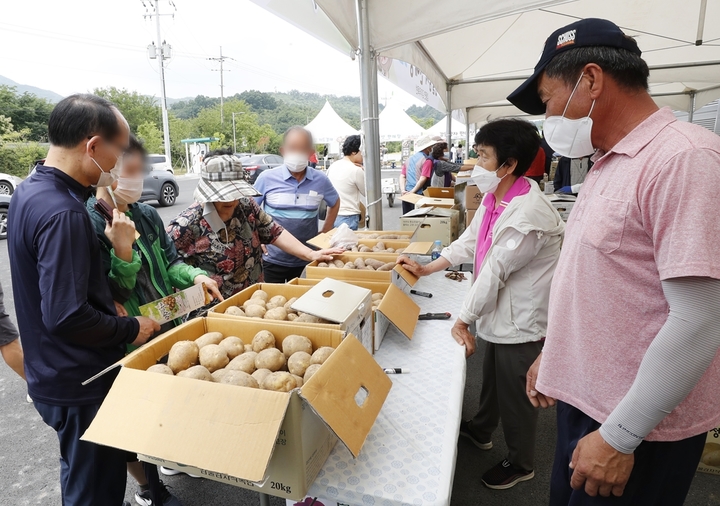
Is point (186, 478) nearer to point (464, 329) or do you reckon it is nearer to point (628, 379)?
point (464, 329)

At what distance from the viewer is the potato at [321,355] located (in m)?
1.35

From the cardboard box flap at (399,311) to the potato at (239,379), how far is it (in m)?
0.71

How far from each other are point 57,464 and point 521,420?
284cm

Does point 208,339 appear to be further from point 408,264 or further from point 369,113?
point 369,113

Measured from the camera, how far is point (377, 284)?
2109mm

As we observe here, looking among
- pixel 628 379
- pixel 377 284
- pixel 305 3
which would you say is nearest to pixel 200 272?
→ pixel 377 284

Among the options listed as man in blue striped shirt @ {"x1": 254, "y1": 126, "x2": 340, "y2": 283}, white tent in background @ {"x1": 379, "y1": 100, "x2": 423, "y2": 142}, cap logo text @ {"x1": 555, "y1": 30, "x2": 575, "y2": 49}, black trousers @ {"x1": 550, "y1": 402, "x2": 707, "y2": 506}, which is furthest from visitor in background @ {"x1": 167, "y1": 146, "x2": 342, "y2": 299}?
white tent in background @ {"x1": 379, "y1": 100, "x2": 423, "y2": 142}

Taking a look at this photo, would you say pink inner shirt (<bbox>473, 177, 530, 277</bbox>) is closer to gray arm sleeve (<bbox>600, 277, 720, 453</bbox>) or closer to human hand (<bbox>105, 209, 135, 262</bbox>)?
gray arm sleeve (<bbox>600, 277, 720, 453</bbox>)

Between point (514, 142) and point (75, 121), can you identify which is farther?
point (514, 142)

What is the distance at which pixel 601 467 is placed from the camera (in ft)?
3.58

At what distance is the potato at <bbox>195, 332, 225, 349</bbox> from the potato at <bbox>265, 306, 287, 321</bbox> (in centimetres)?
20

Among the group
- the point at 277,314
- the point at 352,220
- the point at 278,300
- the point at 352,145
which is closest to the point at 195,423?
the point at 277,314

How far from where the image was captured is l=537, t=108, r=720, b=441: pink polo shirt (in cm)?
90

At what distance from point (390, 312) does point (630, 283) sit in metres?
1.01
